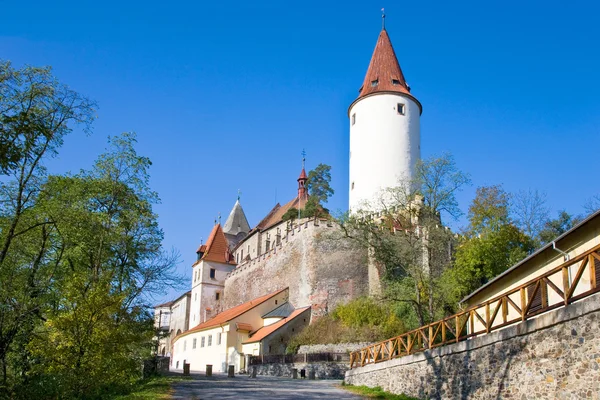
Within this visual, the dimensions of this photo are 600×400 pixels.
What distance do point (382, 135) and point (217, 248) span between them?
92.2ft

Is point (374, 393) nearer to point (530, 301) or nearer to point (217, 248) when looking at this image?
point (530, 301)

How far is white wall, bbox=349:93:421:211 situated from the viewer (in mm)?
46906

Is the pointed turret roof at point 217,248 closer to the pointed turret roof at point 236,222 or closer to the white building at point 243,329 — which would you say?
the pointed turret roof at point 236,222

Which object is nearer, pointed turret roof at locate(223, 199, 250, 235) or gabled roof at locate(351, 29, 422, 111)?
gabled roof at locate(351, 29, 422, 111)

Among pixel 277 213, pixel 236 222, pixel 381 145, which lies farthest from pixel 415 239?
pixel 236 222

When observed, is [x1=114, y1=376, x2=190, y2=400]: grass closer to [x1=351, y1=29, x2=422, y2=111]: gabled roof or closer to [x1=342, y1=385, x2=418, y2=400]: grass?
[x1=342, y1=385, x2=418, y2=400]: grass

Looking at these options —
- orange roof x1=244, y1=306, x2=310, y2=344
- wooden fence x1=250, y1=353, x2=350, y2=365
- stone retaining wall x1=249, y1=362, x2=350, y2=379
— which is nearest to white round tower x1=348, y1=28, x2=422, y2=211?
orange roof x1=244, y1=306, x2=310, y2=344

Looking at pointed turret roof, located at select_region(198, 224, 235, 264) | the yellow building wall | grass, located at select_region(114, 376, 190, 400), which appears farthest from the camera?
pointed turret roof, located at select_region(198, 224, 235, 264)

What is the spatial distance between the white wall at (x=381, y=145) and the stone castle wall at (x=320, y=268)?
15.2 feet

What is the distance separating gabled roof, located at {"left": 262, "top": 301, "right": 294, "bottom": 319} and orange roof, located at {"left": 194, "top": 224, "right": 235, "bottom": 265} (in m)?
24.0

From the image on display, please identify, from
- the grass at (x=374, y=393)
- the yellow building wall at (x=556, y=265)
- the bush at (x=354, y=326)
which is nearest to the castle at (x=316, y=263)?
the bush at (x=354, y=326)

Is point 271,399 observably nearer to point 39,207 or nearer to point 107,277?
point 107,277

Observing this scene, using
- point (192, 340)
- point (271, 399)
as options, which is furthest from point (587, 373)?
point (192, 340)

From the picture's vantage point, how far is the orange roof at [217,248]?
221ft
